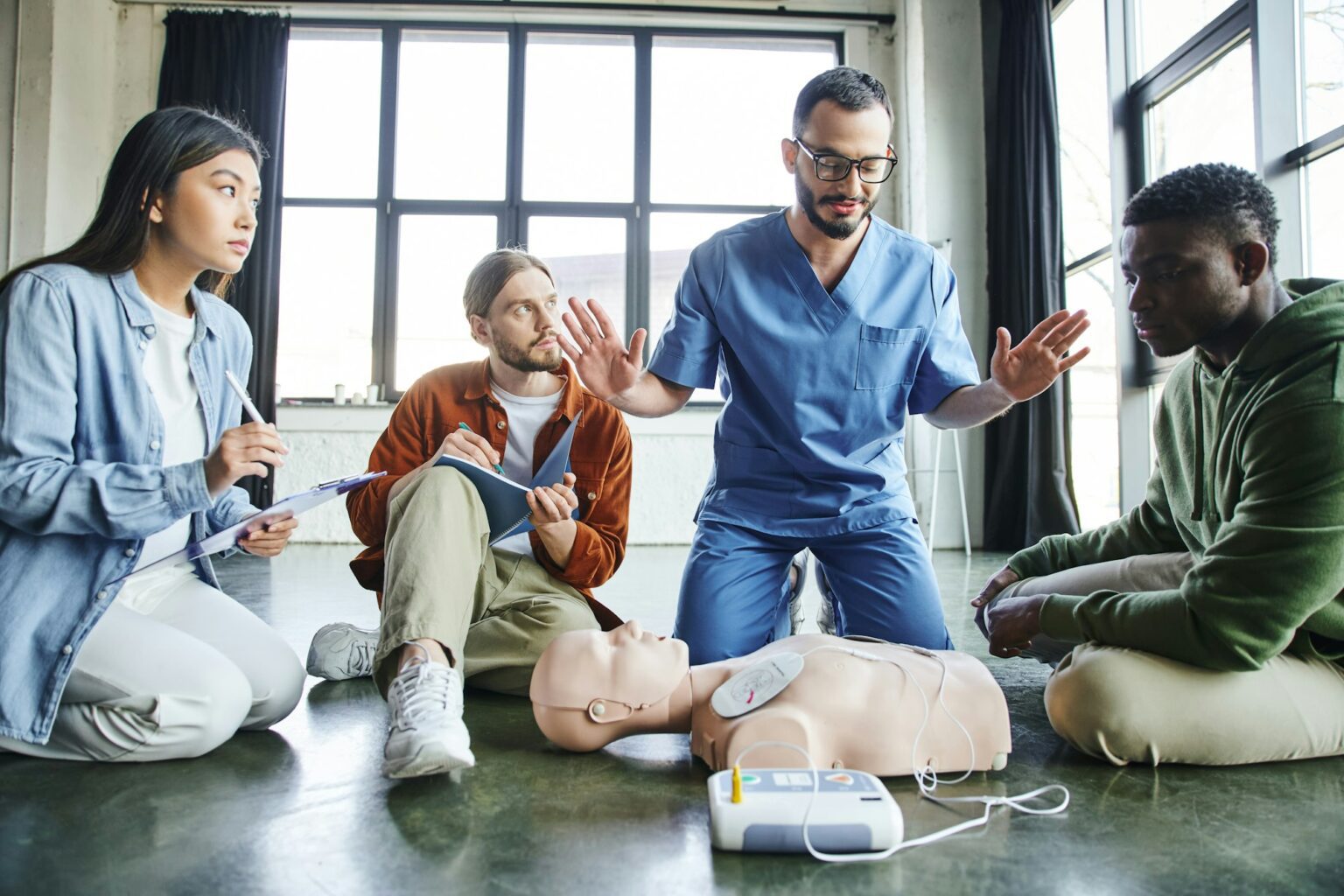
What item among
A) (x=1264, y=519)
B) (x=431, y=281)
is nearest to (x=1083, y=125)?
(x=431, y=281)

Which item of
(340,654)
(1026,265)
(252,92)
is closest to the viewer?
(340,654)

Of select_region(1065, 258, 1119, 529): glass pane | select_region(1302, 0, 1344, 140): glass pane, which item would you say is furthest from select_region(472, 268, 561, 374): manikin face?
select_region(1065, 258, 1119, 529): glass pane

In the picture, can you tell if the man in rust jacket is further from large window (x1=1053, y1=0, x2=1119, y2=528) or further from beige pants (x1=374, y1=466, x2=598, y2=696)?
large window (x1=1053, y1=0, x2=1119, y2=528)

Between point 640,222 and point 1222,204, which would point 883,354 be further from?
point 640,222

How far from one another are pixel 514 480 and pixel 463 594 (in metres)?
0.47

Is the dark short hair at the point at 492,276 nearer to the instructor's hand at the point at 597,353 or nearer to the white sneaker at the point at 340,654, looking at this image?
the instructor's hand at the point at 597,353

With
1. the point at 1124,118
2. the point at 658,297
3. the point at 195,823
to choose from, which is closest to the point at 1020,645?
the point at 195,823

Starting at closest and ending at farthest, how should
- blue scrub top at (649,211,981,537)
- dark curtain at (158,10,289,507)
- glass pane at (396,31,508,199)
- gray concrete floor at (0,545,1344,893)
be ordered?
gray concrete floor at (0,545,1344,893), blue scrub top at (649,211,981,537), dark curtain at (158,10,289,507), glass pane at (396,31,508,199)

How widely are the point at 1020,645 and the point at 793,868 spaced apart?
678 mm

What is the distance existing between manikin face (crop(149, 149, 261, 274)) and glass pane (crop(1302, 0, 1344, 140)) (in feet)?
10.3

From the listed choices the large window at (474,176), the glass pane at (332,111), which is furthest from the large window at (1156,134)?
the glass pane at (332,111)

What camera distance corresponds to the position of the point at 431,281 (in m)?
5.92

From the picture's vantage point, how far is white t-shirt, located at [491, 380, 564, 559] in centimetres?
196

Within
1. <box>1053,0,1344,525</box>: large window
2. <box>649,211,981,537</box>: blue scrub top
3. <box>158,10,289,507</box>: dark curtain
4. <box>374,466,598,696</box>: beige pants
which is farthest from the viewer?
<box>158,10,289,507</box>: dark curtain
